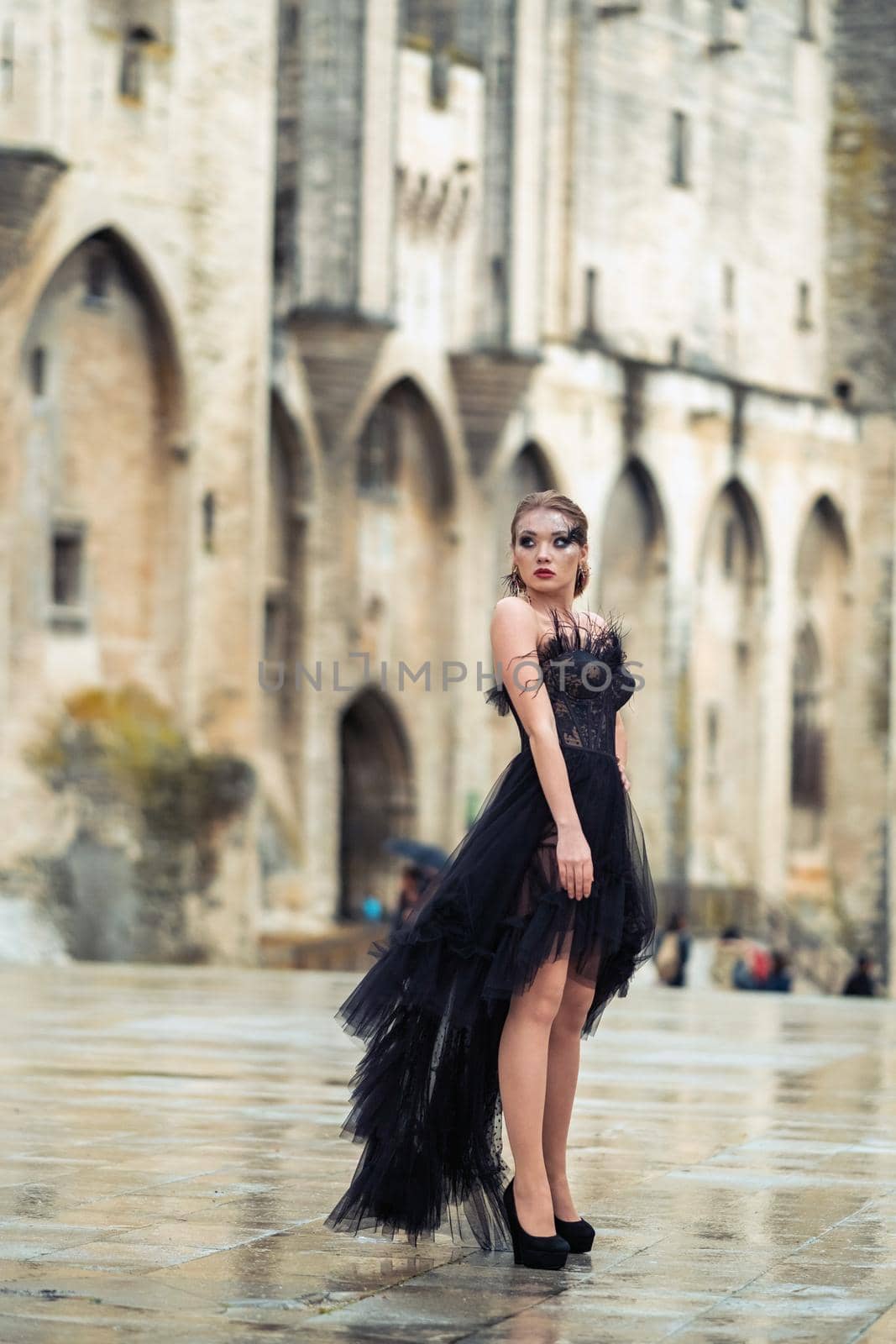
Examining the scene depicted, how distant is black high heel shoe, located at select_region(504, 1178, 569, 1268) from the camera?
21.1ft

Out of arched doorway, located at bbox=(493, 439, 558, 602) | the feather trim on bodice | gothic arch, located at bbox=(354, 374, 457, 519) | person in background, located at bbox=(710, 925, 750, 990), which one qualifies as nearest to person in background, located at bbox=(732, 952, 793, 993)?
person in background, located at bbox=(710, 925, 750, 990)

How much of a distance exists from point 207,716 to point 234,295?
13.8 ft

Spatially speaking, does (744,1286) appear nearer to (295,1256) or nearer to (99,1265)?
(295,1256)

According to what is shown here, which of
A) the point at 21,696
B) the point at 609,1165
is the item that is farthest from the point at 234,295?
the point at 609,1165

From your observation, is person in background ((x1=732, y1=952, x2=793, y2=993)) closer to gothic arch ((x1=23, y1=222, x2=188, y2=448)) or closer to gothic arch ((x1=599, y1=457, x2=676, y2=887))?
gothic arch ((x1=23, y1=222, x2=188, y2=448))

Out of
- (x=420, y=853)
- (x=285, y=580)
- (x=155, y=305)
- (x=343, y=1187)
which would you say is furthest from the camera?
(x=285, y=580)

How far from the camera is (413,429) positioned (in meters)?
35.3

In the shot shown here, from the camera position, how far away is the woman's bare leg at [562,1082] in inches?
264

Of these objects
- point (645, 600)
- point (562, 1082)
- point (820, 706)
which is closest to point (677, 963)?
point (645, 600)

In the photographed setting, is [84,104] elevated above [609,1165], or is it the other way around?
[84,104]

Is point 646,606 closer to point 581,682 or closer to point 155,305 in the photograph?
point 155,305

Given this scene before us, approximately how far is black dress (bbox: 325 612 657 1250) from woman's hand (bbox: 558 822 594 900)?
7 centimetres

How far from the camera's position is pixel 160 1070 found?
11.0m

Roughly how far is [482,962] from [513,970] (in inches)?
4.2
